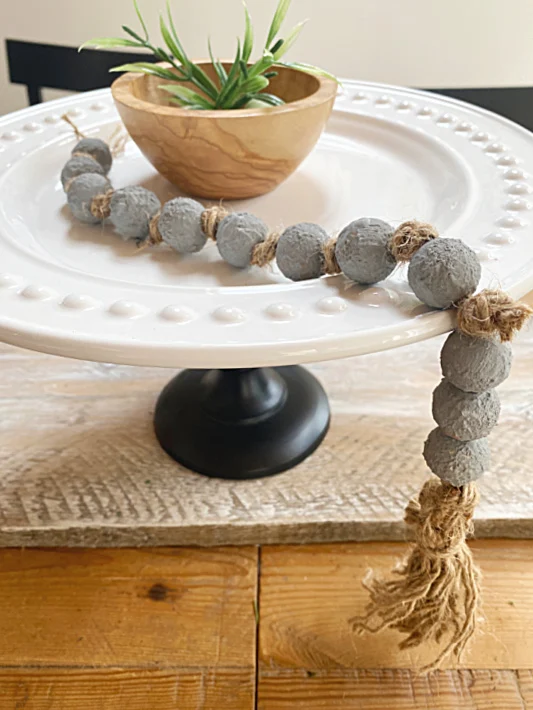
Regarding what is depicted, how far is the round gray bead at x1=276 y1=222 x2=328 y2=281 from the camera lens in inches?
17.7

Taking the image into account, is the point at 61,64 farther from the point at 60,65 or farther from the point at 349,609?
the point at 349,609

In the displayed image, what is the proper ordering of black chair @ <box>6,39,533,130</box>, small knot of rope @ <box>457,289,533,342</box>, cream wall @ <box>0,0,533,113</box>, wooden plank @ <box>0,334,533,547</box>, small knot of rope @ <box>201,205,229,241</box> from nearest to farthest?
1. small knot of rope @ <box>457,289,533,342</box>
2. small knot of rope @ <box>201,205,229,241</box>
3. wooden plank @ <box>0,334,533,547</box>
4. black chair @ <box>6,39,533,130</box>
5. cream wall @ <box>0,0,533,113</box>

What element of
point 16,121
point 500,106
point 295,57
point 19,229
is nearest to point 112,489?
point 19,229

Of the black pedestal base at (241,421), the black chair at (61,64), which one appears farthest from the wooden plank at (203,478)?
the black chair at (61,64)

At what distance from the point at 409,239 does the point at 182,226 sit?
0.16m

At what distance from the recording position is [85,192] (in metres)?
0.52

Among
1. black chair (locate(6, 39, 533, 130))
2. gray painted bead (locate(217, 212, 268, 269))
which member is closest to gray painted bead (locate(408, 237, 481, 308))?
gray painted bead (locate(217, 212, 268, 269))

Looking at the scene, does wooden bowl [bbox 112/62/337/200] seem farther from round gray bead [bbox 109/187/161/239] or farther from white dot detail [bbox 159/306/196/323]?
white dot detail [bbox 159/306/196/323]

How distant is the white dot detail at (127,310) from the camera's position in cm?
41

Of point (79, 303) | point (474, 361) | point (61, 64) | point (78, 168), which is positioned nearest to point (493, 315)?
point (474, 361)

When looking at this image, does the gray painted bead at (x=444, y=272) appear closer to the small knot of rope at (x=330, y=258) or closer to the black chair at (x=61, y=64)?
the small knot of rope at (x=330, y=258)

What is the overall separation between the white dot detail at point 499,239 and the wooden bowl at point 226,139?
161 mm

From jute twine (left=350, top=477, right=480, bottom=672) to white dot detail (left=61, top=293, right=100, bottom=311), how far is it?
0.25 m

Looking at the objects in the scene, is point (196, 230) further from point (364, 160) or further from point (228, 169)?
point (364, 160)
